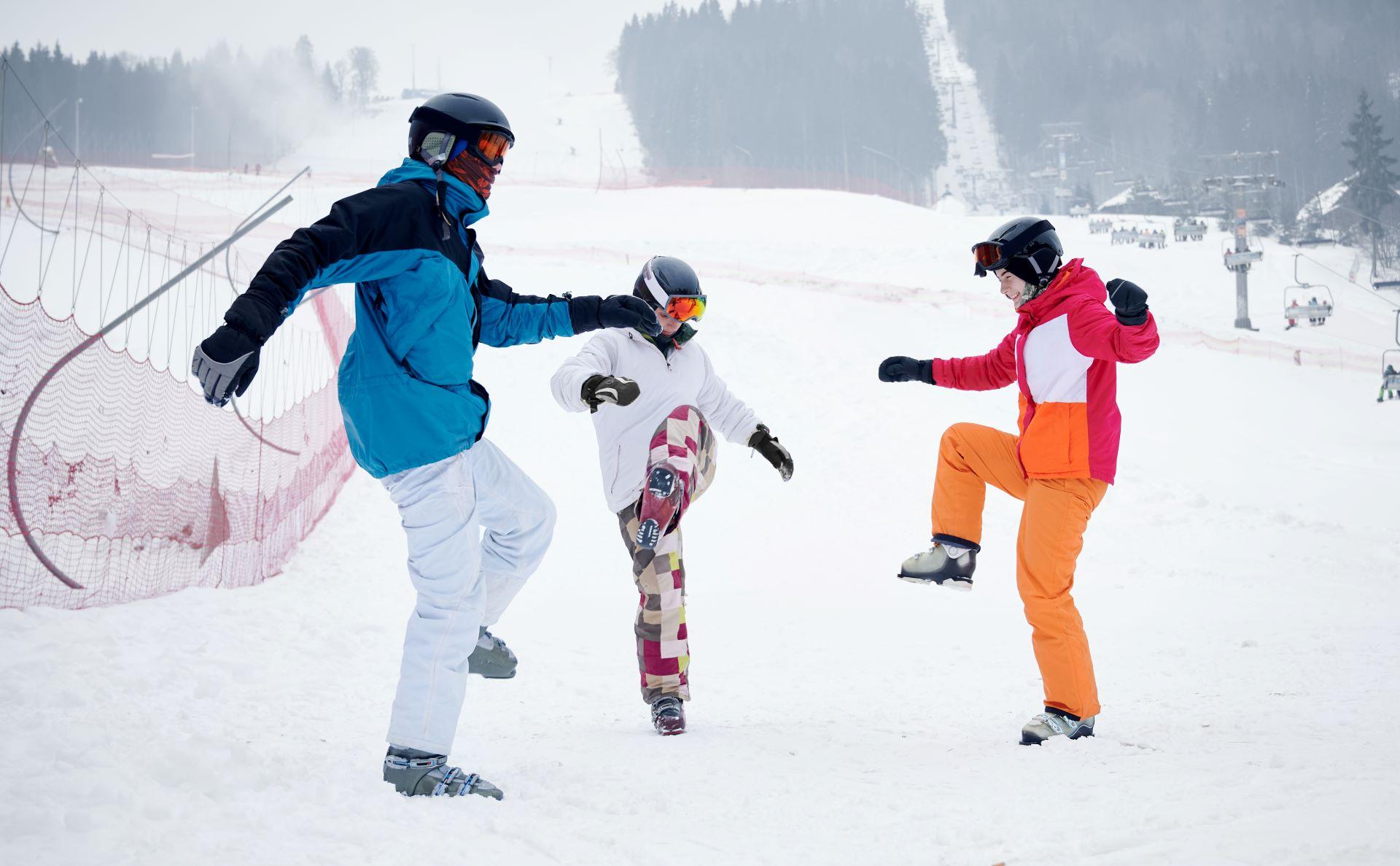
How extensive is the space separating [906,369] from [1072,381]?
0.79 metres

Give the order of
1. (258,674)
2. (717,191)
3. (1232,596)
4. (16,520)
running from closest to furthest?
(258,674)
(16,520)
(1232,596)
(717,191)

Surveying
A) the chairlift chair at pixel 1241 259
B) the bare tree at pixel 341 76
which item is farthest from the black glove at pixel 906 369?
the bare tree at pixel 341 76

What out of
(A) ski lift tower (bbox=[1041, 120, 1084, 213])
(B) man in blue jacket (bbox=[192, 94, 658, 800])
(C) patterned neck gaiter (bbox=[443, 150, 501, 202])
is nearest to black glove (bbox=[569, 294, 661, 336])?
(B) man in blue jacket (bbox=[192, 94, 658, 800])

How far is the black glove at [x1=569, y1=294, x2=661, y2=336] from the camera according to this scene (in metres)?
3.55

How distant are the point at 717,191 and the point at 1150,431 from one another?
113 feet

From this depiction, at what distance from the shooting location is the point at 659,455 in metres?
4.18

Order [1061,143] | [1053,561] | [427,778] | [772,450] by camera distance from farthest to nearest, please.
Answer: [1061,143] < [772,450] < [1053,561] < [427,778]

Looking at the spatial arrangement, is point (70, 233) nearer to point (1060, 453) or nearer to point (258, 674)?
point (258, 674)

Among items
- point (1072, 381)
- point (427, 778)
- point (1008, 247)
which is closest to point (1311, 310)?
point (1008, 247)

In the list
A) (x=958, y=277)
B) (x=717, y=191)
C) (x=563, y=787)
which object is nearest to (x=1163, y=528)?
(x=563, y=787)

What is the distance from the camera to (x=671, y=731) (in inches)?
156

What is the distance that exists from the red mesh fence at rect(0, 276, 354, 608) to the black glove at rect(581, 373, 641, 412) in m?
2.87

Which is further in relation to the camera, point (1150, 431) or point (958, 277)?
point (958, 277)

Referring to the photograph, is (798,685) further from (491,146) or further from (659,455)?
(491,146)
